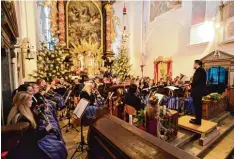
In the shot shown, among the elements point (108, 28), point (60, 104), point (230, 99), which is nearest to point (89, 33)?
point (108, 28)

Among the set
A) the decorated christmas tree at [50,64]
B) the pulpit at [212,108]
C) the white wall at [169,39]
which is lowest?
the pulpit at [212,108]

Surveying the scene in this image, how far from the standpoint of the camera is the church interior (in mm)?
1942

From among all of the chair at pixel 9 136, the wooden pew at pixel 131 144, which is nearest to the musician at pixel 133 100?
the wooden pew at pixel 131 144

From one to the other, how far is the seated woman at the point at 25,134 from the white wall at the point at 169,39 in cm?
750

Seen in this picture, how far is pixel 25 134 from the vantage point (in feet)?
6.29

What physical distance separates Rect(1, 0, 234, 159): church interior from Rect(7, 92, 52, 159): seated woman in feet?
0.04

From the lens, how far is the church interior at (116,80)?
194 cm

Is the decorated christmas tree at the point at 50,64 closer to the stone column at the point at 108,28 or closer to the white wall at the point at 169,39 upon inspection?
the stone column at the point at 108,28

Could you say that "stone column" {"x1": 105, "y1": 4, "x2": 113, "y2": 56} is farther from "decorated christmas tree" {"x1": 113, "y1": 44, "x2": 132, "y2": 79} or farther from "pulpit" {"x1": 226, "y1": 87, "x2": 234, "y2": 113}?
"pulpit" {"x1": 226, "y1": 87, "x2": 234, "y2": 113}

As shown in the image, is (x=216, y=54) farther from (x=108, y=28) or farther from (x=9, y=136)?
(x=9, y=136)

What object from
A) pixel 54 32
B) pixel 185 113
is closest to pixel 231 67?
pixel 185 113

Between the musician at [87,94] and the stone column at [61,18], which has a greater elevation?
the stone column at [61,18]

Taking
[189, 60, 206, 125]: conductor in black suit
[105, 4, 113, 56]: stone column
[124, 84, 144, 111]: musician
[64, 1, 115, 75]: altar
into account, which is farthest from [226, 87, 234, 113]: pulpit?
[105, 4, 113, 56]: stone column

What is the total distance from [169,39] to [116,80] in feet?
16.5
